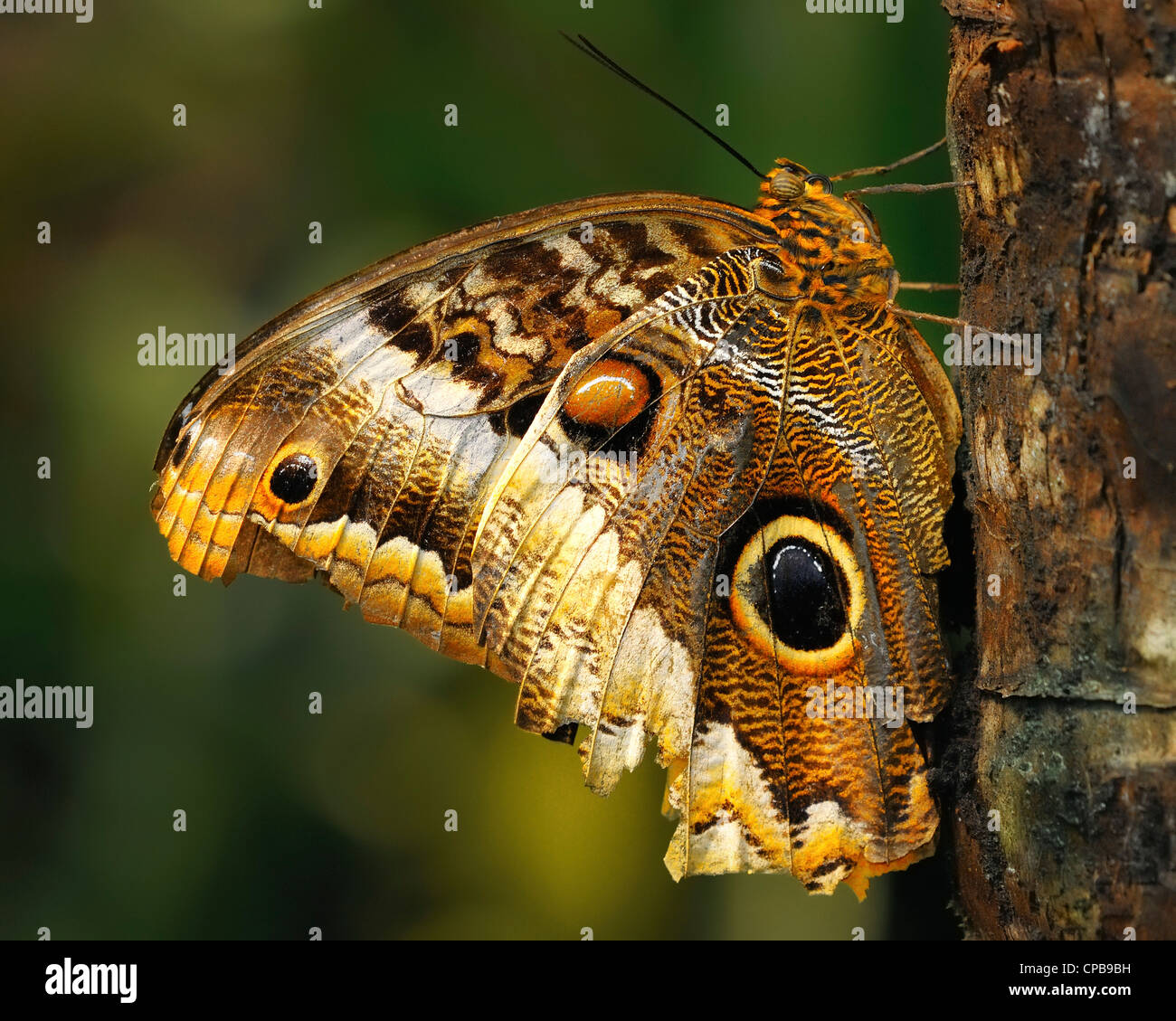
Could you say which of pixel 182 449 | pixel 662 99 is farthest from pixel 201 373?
pixel 662 99

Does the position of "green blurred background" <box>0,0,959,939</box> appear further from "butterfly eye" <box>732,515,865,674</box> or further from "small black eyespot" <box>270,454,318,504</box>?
"butterfly eye" <box>732,515,865,674</box>

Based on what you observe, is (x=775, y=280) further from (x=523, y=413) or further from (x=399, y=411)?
(x=399, y=411)

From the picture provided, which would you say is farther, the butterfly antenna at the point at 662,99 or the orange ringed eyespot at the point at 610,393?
the orange ringed eyespot at the point at 610,393

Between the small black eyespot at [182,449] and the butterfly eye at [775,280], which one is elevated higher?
the butterfly eye at [775,280]

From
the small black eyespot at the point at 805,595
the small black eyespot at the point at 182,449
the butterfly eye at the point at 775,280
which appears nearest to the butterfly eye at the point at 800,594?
the small black eyespot at the point at 805,595

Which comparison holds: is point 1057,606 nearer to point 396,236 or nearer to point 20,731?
point 396,236

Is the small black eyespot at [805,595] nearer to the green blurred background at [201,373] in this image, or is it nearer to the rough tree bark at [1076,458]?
the rough tree bark at [1076,458]

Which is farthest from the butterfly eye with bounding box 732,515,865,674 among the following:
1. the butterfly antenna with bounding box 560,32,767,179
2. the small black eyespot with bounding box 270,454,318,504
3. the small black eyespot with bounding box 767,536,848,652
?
the small black eyespot with bounding box 270,454,318,504
